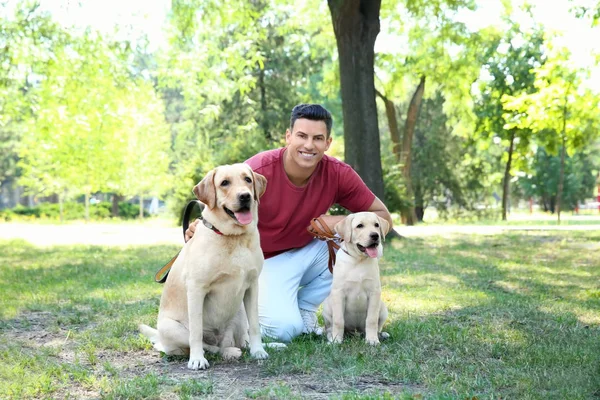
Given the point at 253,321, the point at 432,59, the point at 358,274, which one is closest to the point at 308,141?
the point at 358,274

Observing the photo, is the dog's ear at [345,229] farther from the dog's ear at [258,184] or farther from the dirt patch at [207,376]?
the dirt patch at [207,376]

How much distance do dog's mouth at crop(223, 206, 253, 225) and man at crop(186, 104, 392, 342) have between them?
1.02 m

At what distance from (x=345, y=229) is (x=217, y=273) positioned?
3.44 feet

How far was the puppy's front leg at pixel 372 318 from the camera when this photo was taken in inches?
181

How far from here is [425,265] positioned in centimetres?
962

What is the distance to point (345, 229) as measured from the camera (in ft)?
15.3

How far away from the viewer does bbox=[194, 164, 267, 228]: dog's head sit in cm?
404

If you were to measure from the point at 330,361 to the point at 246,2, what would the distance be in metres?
12.4

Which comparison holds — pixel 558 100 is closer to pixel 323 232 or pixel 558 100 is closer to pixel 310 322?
pixel 310 322

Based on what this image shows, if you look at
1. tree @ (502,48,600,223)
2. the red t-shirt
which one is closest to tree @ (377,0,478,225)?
tree @ (502,48,600,223)

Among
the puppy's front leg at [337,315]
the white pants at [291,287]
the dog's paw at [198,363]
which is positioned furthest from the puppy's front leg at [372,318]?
the dog's paw at [198,363]

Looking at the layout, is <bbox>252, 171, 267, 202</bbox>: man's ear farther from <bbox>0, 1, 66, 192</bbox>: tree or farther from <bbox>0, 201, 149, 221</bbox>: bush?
<bbox>0, 201, 149, 221</bbox>: bush

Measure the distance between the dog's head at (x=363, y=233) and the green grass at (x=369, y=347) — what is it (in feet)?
2.16

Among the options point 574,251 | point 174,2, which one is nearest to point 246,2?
point 174,2
